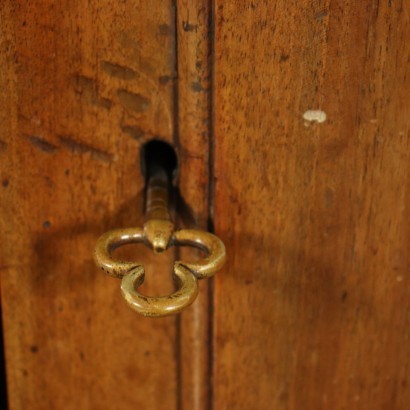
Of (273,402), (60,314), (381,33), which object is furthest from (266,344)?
(381,33)

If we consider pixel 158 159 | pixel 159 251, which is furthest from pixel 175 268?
pixel 158 159

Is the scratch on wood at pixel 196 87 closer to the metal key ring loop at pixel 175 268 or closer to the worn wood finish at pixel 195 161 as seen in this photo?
the worn wood finish at pixel 195 161

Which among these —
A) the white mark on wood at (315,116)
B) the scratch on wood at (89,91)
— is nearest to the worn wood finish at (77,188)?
the scratch on wood at (89,91)

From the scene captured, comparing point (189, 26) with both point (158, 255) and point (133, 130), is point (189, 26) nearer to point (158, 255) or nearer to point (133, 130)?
point (133, 130)

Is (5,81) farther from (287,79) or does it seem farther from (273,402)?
(273,402)

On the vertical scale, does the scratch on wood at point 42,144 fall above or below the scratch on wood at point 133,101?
below

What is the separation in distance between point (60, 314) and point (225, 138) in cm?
24

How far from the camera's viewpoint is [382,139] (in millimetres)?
587

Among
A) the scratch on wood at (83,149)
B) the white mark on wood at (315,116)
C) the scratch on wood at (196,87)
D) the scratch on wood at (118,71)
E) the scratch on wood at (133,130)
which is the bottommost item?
the scratch on wood at (83,149)

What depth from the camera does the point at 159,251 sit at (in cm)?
53

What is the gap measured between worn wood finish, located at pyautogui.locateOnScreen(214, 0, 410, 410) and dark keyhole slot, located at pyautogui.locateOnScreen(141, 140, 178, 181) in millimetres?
47

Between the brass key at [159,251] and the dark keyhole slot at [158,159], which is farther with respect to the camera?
the dark keyhole slot at [158,159]

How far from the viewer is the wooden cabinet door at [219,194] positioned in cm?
55

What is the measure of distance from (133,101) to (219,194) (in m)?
0.11
